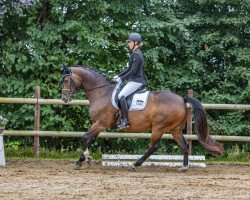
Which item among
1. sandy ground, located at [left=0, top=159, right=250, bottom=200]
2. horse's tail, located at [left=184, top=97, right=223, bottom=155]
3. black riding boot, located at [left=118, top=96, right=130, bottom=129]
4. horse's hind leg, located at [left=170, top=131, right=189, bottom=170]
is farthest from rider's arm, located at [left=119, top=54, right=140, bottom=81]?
sandy ground, located at [left=0, top=159, right=250, bottom=200]

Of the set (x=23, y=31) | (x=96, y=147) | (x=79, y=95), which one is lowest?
(x=96, y=147)

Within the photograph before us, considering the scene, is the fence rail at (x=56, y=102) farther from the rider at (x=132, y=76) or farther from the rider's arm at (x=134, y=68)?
the rider's arm at (x=134, y=68)

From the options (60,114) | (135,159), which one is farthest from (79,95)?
(135,159)

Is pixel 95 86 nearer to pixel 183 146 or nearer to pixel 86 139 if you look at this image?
pixel 86 139

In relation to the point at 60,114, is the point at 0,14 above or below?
above

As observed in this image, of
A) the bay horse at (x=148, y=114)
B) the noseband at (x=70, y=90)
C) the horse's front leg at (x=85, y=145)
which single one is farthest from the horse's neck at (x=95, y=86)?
the horse's front leg at (x=85, y=145)

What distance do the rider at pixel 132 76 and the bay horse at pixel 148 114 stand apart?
0.27m

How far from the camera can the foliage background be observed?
13984 mm

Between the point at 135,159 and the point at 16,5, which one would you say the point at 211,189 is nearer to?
the point at 135,159

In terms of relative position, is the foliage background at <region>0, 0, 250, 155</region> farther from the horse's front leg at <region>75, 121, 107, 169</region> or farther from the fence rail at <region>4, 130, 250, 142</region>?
the horse's front leg at <region>75, 121, 107, 169</region>

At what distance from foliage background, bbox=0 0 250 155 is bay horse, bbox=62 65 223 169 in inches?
91.6

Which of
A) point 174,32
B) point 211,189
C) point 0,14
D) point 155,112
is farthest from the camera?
point 174,32

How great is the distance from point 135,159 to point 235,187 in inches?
129

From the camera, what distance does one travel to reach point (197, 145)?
14.6 meters
